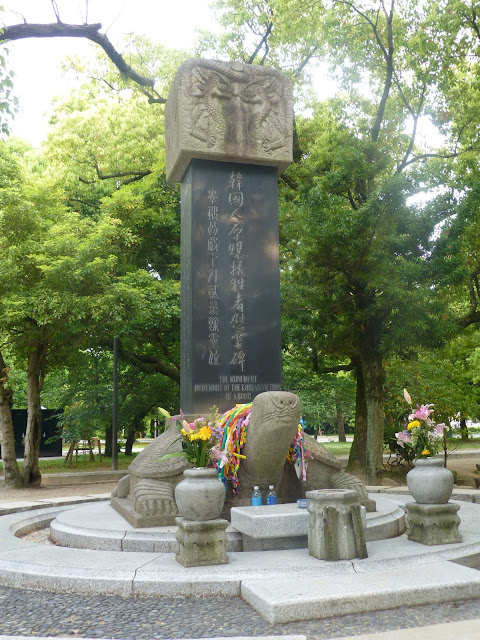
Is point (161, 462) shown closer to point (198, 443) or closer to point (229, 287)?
point (198, 443)

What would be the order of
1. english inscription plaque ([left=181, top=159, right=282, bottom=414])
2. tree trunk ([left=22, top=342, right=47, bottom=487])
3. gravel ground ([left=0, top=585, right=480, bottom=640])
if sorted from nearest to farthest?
gravel ground ([left=0, top=585, right=480, bottom=640]), english inscription plaque ([left=181, top=159, right=282, bottom=414]), tree trunk ([left=22, top=342, right=47, bottom=487])

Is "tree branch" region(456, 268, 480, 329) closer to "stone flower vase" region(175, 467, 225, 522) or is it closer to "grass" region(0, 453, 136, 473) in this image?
"stone flower vase" region(175, 467, 225, 522)

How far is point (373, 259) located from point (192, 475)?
8.32 metres

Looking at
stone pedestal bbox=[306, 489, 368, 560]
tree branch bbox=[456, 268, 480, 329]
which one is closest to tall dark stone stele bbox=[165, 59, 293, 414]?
stone pedestal bbox=[306, 489, 368, 560]

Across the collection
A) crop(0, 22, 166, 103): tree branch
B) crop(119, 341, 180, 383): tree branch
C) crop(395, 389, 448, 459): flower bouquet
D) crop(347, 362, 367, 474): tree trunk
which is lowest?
crop(347, 362, 367, 474): tree trunk

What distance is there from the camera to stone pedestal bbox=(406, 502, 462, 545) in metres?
5.65

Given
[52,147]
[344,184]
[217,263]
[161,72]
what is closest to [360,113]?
[344,184]

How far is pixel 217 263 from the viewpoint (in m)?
7.66

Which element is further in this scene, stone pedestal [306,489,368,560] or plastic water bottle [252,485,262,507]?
plastic water bottle [252,485,262,507]

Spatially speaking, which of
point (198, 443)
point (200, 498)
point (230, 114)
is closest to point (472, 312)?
point (230, 114)

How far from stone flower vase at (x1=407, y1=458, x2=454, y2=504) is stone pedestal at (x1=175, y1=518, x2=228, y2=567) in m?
2.05

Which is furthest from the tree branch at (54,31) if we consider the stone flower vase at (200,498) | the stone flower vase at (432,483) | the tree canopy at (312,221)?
the stone flower vase at (432,483)

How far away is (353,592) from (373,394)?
34.8 ft

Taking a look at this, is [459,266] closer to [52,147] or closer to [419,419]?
[419,419]
